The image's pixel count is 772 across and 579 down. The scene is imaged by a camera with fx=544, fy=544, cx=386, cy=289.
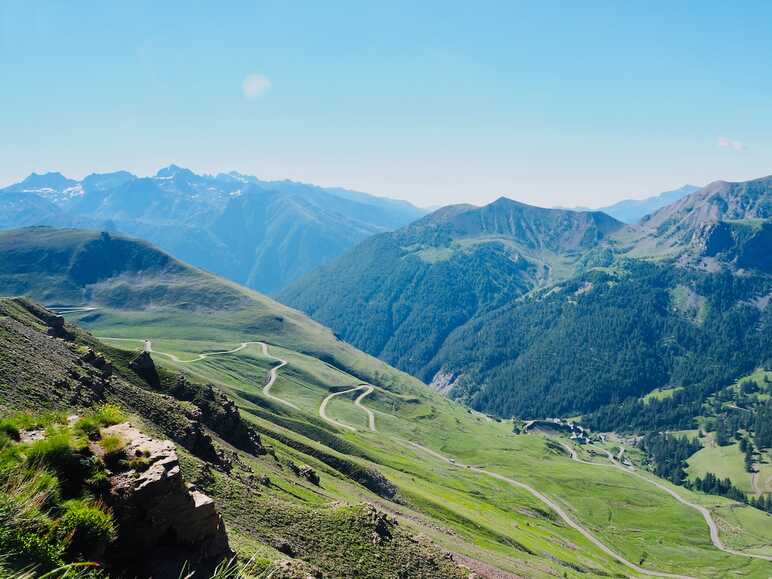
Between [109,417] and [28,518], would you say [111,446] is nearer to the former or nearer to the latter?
[109,417]

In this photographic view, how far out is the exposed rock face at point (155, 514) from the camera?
2148 centimetres

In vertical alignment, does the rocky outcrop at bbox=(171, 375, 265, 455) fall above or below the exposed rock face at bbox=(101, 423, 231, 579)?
below

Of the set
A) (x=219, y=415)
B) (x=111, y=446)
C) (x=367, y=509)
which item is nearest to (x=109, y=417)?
(x=111, y=446)

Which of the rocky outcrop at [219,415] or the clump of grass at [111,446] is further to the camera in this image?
the rocky outcrop at [219,415]

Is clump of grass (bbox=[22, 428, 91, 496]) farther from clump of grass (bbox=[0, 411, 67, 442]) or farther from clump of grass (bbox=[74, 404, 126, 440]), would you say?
clump of grass (bbox=[74, 404, 126, 440])

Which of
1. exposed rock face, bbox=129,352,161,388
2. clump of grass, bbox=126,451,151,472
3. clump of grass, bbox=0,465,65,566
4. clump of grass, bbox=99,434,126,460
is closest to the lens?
clump of grass, bbox=0,465,65,566

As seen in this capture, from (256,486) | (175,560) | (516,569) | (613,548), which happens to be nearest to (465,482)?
(613,548)

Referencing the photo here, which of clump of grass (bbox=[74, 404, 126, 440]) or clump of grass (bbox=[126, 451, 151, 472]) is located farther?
clump of grass (bbox=[74, 404, 126, 440])

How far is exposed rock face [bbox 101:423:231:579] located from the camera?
21.5 metres

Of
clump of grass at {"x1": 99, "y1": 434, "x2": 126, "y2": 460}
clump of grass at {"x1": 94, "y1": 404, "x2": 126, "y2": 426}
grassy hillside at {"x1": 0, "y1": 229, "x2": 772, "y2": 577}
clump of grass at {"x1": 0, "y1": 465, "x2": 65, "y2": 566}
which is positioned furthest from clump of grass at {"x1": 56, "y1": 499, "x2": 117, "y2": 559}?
grassy hillside at {"x1": 0, "y1": 229, "x2": 772, "y2": 577}

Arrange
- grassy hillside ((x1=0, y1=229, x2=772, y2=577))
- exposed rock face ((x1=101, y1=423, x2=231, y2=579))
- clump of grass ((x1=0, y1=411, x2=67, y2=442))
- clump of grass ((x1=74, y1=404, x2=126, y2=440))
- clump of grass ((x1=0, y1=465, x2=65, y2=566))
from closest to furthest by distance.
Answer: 1. clump of grass ((x1=0, y1=465, x2=65, y2=566))
2. clump of grass ((x1=0, y1=411, x2=67, y2=442))
3. exposed rock face ((x1=101, y1=423, x2=231, y2=579))
4. clump of grass ((x1=74, y1=404, x2=126, y2=440))
5. grassy hillside ((x1=0, y1=229, x2=772, y2=577))

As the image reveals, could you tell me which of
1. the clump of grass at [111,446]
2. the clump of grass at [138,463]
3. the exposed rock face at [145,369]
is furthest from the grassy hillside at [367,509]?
the clump of grass at [111,446]

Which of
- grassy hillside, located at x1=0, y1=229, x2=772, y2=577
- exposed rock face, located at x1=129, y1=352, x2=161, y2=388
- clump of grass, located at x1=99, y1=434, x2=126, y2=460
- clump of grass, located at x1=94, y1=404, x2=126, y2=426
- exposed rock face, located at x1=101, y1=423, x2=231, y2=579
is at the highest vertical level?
clump of grass, located at x1=94, y1=404, x2=126, y2=426

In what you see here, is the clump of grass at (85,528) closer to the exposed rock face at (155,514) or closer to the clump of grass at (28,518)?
the clump of grass at (28,518)
